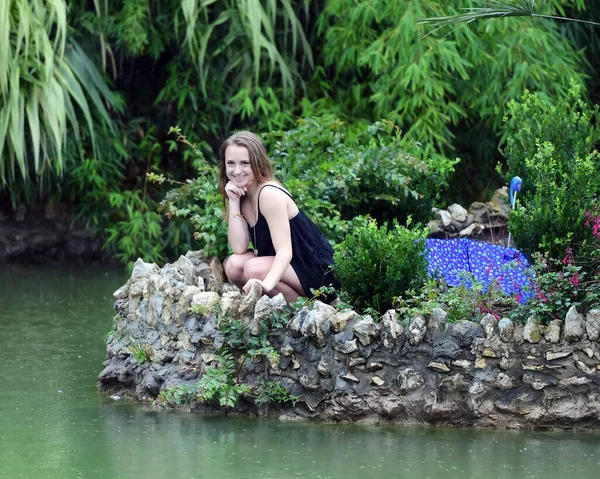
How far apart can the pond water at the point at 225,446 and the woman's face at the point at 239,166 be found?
1307mm

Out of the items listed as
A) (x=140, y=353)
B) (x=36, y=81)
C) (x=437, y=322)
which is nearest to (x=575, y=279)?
(x=437, y=322)

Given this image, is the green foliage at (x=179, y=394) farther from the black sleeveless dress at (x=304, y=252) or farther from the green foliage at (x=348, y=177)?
the green foliage at (x=348, y=177)

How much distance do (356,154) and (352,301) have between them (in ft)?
7.86

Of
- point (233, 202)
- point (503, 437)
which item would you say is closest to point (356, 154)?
point (233, 202)

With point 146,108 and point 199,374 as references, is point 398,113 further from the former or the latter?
point 199,374

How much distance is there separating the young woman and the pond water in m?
0.86

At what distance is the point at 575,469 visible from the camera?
16.2ft

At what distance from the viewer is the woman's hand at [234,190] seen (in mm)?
6359

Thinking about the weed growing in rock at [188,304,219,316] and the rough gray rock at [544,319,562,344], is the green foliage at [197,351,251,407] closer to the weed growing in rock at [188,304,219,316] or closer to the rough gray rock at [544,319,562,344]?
the weed growing in rock at [188,304,219,316]

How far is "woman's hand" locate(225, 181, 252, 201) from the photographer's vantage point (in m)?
6.36

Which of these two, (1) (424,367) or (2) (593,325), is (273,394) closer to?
(1) (424,367)

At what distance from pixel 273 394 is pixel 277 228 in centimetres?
92

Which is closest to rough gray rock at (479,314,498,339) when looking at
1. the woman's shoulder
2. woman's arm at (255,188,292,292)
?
woman's arm at (255,188,292,292)

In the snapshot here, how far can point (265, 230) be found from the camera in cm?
638
